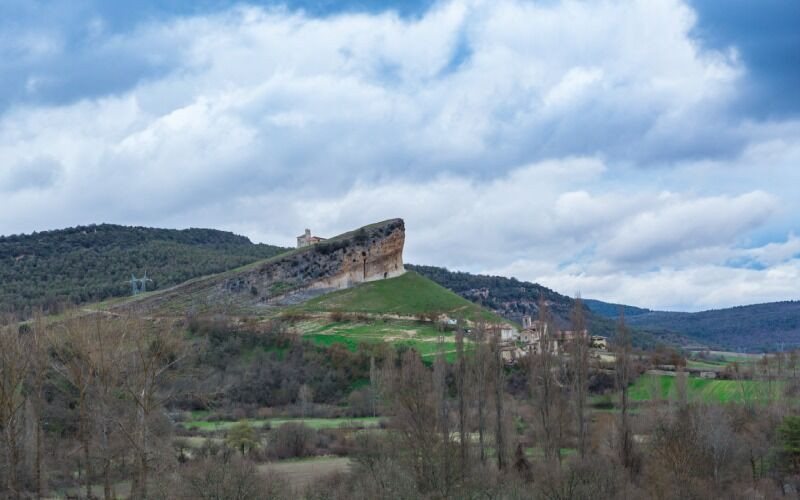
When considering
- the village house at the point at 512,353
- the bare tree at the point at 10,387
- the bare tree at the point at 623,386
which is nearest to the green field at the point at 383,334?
the village house at the point at 512,353

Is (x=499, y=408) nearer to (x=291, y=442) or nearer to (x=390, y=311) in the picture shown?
(x=291, y=442)

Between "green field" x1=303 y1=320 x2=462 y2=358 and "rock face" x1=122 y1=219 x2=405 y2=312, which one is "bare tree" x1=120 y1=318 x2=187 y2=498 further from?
"rock face" x1=122 y1=219 x2=405 y2=312

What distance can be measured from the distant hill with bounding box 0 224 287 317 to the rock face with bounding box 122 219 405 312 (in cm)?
1210

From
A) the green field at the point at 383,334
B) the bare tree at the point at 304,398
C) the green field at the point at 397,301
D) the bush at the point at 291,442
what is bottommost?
the bush at the point at 291,442

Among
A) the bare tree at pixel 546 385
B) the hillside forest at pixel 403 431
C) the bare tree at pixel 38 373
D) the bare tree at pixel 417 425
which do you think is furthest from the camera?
the bare tree at pixel 546 385

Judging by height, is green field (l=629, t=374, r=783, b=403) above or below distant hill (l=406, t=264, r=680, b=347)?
below

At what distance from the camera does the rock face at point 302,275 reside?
9481 cm

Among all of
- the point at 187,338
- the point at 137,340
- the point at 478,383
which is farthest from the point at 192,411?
the point at 137,340

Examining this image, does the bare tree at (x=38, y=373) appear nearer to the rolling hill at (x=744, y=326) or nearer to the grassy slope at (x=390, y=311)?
the grassy slope at (x=390, y=311)

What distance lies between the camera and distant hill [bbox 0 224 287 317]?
3986 inches

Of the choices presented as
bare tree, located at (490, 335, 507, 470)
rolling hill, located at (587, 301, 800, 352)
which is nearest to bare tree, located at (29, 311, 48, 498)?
bare tree, located at (490, 335, 507, 470)

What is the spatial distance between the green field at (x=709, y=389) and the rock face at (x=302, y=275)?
4955 cm

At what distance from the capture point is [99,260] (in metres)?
122

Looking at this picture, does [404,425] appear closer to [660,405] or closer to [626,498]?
[626,498]
